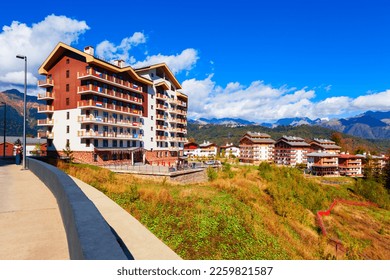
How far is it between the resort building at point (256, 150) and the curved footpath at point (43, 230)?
9911cm

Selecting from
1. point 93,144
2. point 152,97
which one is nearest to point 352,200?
point 152,97

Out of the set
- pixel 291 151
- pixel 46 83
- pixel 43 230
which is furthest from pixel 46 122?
pixel 291 151

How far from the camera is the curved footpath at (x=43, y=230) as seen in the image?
17.9 feet

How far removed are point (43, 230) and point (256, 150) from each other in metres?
104

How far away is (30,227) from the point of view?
6.79 m

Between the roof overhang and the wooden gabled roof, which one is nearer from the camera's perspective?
the wooden gabled roof

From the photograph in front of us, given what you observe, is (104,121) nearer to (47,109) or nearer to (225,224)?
(47,109)

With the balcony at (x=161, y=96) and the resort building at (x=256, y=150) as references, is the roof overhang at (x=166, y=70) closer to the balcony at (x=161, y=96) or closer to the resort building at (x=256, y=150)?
the balcony at (x=161, y=96)

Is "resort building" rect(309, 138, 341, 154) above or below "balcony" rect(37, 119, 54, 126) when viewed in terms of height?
below

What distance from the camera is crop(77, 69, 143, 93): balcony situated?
38250 mm

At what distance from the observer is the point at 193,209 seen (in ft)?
53.9

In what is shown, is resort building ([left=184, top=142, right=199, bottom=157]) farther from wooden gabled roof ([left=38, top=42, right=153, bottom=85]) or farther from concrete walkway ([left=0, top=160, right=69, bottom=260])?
concrete walkway ([left=0, top=160, right=69, bottom=260])

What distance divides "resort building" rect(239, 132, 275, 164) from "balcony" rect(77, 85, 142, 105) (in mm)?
69412

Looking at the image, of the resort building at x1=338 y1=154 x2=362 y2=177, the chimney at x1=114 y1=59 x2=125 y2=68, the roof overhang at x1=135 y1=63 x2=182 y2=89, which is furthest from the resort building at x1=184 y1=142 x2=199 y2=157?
the chimney at x1=114 y1=59 x2=125 y2=68
